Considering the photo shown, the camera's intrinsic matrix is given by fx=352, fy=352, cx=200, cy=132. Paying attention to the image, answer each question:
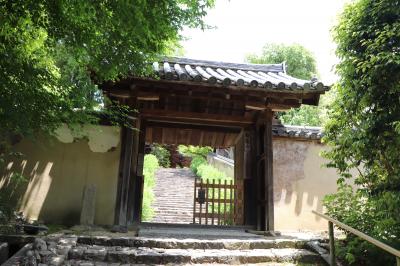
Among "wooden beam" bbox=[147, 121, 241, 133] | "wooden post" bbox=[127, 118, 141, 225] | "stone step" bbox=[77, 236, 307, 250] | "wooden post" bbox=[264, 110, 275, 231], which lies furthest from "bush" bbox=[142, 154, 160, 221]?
"stone step" bbox=[77, 236, 307, 250]

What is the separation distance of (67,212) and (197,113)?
12.9ft

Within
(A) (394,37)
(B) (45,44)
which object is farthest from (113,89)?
(A) (394,37)

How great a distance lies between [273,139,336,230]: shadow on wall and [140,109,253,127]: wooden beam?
1548mm

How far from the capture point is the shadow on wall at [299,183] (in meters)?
9.84

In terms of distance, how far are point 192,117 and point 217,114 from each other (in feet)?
2.15

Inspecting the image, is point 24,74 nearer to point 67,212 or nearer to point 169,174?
point 67,212

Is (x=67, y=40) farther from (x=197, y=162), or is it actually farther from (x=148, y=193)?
(x=197, y=162)

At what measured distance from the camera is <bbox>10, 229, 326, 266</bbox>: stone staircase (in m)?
5.41

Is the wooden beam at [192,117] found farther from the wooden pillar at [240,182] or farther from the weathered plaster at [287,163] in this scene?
the weathered plaster at [287,163]

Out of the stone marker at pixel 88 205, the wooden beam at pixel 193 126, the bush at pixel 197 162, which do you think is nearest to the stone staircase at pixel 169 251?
the stone marker at pixel 88 205

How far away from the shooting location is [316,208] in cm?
996

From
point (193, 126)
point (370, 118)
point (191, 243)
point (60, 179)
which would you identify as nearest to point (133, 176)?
point (60, 179)

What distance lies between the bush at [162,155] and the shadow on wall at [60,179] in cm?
1860

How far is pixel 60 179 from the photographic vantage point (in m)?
8.37
